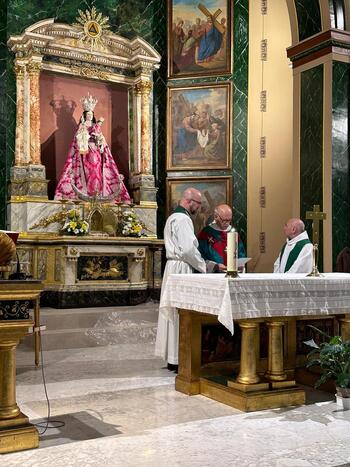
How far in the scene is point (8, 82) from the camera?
10.4 meters

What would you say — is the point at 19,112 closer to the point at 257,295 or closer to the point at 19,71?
the point at 19,71

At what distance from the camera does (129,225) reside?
10438 millimetres

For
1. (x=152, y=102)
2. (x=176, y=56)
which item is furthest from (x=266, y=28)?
(x=152, y=102)

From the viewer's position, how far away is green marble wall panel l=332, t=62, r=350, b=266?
8672mm

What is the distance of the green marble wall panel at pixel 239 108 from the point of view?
1171cm

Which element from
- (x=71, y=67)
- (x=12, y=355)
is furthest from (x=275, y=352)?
(x=71, y=67)

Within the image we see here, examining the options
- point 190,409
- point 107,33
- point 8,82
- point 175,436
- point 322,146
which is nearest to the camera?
point 175,436

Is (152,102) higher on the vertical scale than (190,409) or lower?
higher

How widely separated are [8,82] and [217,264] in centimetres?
566

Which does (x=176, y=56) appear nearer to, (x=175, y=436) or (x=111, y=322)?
(x=111, y=322)

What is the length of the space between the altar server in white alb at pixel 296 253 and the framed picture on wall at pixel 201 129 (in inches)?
188

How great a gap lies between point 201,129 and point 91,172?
237cm

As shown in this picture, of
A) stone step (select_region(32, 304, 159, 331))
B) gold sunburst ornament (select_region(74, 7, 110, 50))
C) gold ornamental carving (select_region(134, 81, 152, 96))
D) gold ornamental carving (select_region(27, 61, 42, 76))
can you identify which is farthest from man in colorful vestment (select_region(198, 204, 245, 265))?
gold sunburst ornament (select_region(74, 7, 110, 50))

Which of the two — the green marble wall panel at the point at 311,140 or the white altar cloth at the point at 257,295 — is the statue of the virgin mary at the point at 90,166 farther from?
the white altar cloth at the point at 257,295
